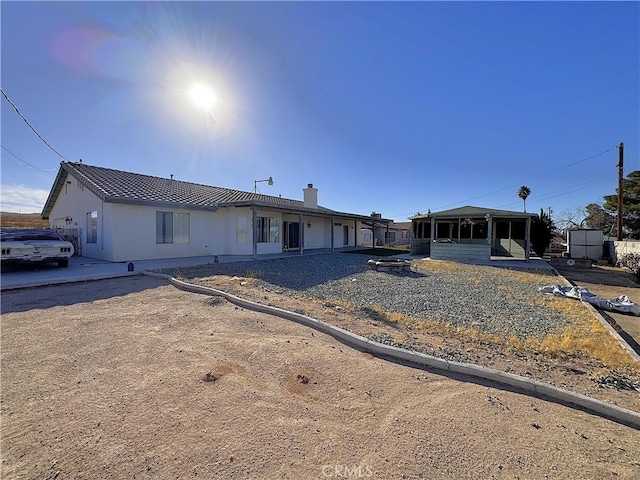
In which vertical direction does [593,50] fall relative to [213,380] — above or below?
above

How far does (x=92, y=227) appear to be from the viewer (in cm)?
1251

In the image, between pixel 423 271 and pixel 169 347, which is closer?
pixel 169 347

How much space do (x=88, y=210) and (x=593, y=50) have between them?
773 inches

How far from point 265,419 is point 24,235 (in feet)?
38.6

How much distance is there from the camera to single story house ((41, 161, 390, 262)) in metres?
11.4

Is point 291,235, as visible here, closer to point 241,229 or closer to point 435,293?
point 241,229

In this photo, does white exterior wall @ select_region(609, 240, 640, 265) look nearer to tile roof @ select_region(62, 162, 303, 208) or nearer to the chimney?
the chimney

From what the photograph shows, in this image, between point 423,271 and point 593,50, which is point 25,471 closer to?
point 423,271

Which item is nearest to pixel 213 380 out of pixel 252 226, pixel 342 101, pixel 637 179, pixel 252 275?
pixel 252 275

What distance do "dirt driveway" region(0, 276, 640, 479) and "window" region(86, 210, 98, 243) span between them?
32.5 ft

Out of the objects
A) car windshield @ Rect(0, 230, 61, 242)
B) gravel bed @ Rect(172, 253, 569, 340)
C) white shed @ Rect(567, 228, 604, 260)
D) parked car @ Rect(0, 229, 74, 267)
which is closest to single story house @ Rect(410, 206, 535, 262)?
gravel bed @ Rect(172, 253, 569, 340)

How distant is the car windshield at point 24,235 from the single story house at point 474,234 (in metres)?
17.3

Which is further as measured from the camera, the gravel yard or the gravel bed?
the gravel bed

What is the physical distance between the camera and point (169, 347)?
3691mm
